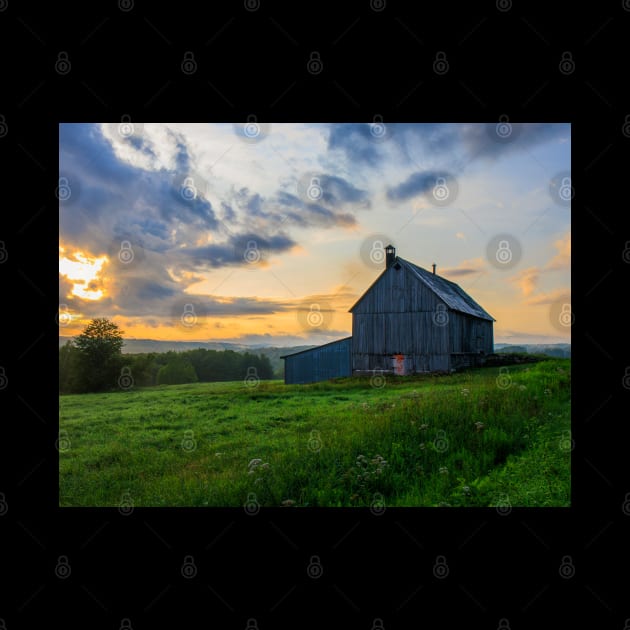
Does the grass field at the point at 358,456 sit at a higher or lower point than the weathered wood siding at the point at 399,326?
lower

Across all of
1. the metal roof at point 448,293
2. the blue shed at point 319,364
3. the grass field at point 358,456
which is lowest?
the grass field at point 358,456

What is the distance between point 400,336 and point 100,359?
8995 millimetres

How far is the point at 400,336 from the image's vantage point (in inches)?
474

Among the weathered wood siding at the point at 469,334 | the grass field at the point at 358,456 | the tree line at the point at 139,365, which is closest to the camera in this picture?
the grass field at the point at 358,456

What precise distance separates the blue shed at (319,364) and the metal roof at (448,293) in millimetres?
3493

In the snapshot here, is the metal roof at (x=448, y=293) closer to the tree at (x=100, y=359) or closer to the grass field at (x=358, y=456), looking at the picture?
the grass field at (x=358, y=456)

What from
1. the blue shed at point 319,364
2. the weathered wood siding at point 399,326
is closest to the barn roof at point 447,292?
the weathered wood siding at point 399,326

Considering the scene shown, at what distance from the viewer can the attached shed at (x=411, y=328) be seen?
11.6 m

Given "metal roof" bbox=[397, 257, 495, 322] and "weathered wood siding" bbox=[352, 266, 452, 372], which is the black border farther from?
"metal roof" bbox=[397, 257, 495, 322]

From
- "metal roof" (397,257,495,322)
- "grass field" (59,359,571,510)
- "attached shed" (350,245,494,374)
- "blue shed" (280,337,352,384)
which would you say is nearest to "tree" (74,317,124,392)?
"grass field" (59,359,571,510)
